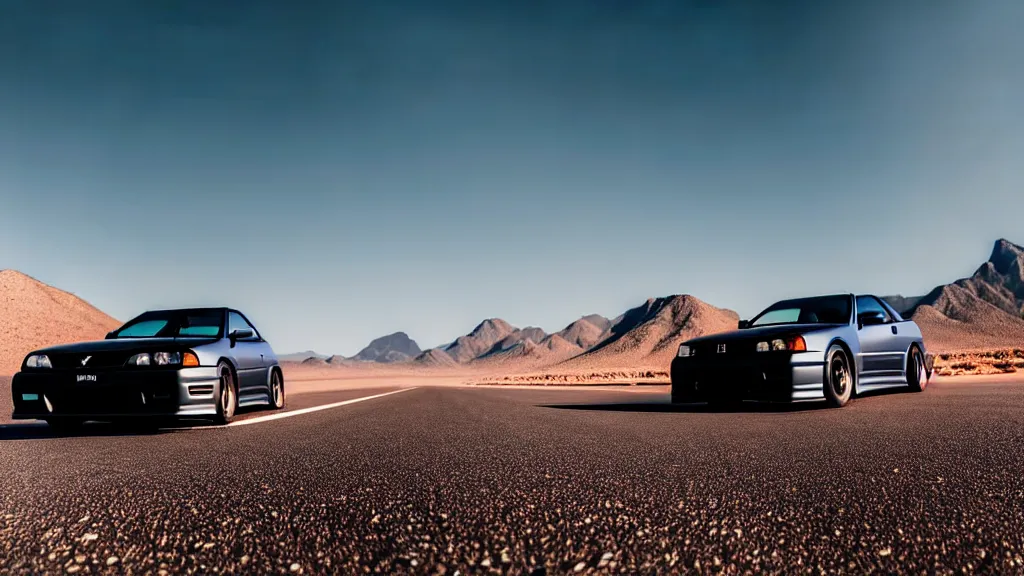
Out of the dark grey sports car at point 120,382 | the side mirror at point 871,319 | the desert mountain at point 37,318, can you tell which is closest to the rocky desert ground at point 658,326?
the desert mountain at point 37,318

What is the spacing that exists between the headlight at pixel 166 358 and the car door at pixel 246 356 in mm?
1146

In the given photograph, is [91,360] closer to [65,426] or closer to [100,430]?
[100,430]

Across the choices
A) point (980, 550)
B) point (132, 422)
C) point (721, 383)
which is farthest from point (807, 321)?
point (132, 422)

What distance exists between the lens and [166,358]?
684 centimetres

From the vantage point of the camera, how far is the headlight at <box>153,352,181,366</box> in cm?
679

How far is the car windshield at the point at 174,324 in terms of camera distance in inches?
341

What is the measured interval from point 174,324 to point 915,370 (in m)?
11.5

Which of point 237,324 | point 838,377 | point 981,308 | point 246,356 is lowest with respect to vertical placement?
point 838,377

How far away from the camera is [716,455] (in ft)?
13.3

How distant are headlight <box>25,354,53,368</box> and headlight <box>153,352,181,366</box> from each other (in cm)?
112

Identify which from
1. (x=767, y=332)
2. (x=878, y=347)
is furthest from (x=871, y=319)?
(x=767, y=332)

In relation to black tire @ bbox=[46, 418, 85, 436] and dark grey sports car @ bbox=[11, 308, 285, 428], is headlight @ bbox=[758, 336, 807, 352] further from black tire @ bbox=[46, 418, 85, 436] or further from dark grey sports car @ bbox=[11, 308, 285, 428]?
black tire @ bbox=[46, 418, 85, 436]

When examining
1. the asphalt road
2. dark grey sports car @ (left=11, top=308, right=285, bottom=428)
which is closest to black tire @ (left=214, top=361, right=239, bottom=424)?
dark grey sports car @ (left=11, top=308, right=285, bottom=428)

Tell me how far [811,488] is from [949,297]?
15948 cm
